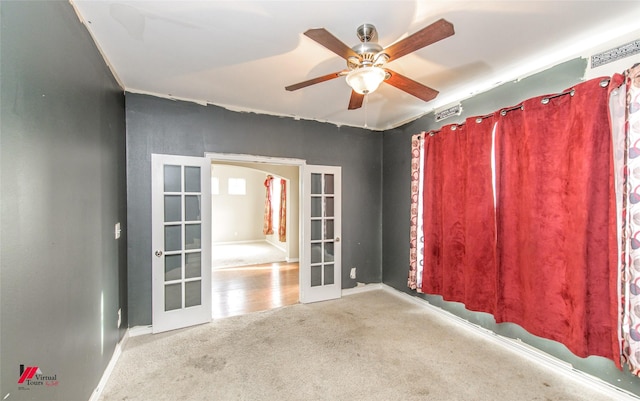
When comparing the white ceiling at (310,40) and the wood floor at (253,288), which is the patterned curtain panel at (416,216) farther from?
the wood floor at (253,288)

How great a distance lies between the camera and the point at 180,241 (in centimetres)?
299

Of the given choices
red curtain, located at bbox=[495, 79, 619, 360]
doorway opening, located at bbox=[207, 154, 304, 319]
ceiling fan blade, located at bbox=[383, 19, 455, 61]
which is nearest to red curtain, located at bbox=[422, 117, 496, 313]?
red curtain, located at bbox=[495, 79, 619, 360]

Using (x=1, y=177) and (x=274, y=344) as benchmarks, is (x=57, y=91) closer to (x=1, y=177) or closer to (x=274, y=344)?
(x=1, y=177)

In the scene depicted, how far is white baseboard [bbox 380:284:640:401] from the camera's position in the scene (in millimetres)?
1864

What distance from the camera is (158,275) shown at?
2.86 meters

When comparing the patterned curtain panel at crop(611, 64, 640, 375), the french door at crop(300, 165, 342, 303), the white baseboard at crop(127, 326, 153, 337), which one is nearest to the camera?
the patterned curtain panel at crop(611, 64, 640, 375)

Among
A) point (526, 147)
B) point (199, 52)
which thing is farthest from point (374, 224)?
point (199, 52)

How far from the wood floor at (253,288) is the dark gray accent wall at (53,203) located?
63.4 inches

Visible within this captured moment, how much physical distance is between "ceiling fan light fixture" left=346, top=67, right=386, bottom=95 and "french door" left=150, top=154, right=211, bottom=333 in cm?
222

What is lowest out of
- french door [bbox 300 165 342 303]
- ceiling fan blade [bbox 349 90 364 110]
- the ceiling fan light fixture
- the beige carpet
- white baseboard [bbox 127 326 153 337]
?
the beige carpet

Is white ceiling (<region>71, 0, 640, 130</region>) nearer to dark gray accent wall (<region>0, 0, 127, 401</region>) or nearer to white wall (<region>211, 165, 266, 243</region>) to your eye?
dark gray accent wall (<region>0, 0, 127, 401</region>)

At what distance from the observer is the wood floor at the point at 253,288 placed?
359cm

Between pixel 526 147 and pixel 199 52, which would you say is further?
pixel 526 147

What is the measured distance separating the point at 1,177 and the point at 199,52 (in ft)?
5.23
